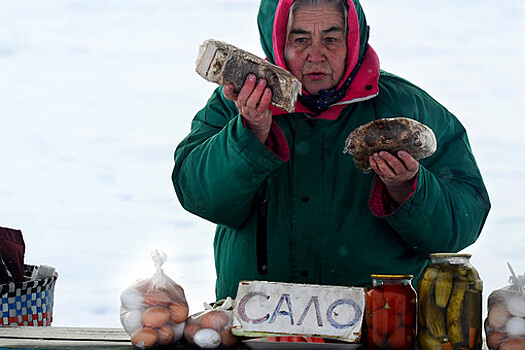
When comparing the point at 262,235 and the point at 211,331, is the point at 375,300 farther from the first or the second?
the point at 262,235

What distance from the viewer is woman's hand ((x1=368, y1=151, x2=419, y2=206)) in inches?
75.5

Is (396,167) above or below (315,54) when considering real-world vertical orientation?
below

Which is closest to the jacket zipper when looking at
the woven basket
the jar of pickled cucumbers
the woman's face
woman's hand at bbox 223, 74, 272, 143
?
woman's hand at bbox 223, 74, 272, 143

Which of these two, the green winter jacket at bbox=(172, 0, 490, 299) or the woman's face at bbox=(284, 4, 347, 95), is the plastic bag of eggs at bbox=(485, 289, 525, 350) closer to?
the green winter jacket at bbox=(172, 0, 490, 299)

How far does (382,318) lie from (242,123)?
2.41 ft

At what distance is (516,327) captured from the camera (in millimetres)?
1615

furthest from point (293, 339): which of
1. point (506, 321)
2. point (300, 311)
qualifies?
point (506, 321)

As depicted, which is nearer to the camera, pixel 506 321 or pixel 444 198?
pixel 506 321

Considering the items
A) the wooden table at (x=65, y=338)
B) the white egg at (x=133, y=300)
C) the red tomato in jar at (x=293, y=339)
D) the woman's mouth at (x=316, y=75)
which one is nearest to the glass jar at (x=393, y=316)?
the red tomato in jar at (x=293, y=339)

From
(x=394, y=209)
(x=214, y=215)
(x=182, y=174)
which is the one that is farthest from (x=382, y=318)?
(x=182, y=174)

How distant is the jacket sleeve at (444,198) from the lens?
2033mm

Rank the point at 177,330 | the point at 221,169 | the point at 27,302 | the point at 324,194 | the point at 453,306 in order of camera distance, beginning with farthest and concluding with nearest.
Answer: the point at 27,302
the point at 324,194
the point at 221,169
the point at 177,330
the point at 453,306

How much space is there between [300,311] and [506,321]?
522 mm

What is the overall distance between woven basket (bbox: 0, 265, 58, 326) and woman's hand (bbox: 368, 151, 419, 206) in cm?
187
